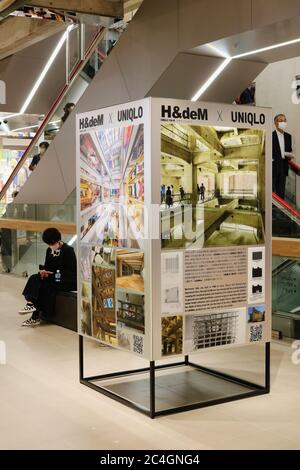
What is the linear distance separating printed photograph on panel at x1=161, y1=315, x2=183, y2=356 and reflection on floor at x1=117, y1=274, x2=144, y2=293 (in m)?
0.27

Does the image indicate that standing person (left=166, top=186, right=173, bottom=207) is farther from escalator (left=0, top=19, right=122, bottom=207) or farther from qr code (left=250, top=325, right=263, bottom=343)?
escalator (left=0, top=19, right=122, bottom=207)

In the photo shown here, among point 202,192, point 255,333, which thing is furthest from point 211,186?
point 255,333

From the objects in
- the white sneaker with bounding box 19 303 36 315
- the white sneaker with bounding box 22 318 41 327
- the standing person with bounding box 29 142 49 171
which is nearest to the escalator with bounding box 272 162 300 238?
the white sneaker with bounding box 22 318 41 327

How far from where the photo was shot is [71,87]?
1064 centimetres

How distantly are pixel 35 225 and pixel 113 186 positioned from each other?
6.67m

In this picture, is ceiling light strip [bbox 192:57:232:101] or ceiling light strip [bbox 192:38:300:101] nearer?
ceiling light strip [bbox 192:38:300:101]

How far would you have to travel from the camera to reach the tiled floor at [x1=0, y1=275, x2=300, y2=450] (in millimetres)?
4113

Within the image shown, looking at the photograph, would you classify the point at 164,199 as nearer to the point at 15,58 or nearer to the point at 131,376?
the point at 131,376

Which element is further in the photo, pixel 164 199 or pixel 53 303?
pixel 53 303

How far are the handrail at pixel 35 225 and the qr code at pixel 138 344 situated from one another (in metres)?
5.50

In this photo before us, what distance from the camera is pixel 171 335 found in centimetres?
465

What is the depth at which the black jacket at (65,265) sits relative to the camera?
7789 mm
